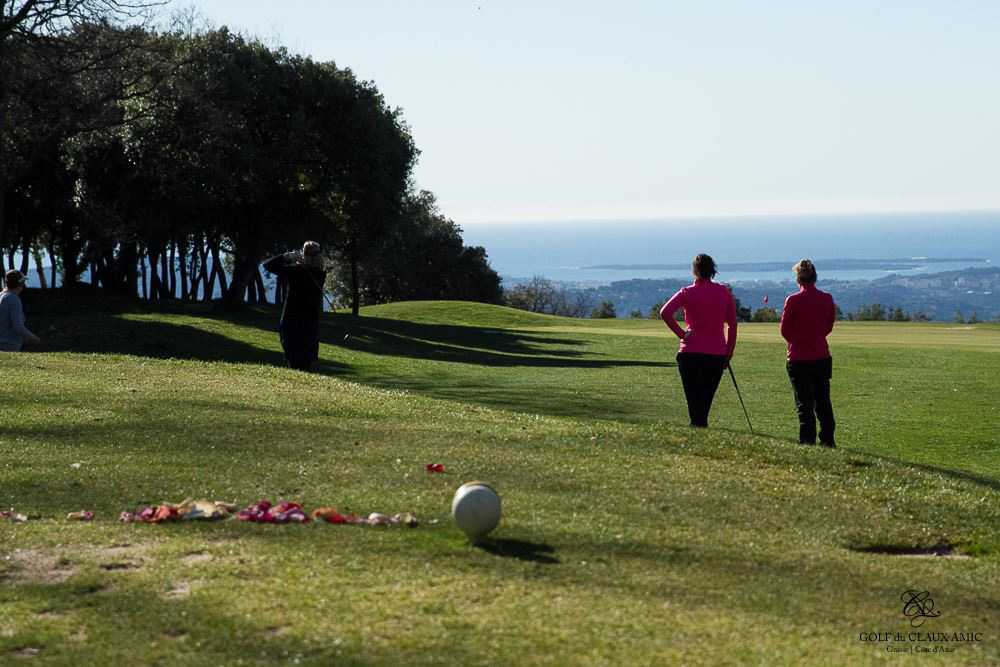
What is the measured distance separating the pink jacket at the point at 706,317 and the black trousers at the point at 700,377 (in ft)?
0.36

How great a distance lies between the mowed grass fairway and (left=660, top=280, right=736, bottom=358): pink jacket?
3.74 feet

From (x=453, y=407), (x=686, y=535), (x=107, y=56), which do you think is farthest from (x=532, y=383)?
(x=686, y=535)

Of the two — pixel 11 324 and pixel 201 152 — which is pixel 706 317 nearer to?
pixel 11 324

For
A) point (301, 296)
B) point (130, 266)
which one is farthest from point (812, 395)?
point (130, 266)

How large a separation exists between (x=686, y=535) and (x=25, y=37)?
90.4 feet

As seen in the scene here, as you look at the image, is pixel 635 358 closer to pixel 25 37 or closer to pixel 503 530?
pixel 25 37

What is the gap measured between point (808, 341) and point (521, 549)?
25.6 ft

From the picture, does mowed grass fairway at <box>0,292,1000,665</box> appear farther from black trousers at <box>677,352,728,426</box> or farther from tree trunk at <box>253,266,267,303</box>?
tree trunk at <box>253,266,267,303</box>

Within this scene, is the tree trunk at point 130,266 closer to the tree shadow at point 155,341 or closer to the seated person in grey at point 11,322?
the tree shadow at point 155,341

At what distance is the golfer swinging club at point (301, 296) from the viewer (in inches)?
787

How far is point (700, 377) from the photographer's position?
15352 millimetres

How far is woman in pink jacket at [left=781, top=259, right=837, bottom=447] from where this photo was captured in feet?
49.2

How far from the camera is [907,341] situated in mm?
45406

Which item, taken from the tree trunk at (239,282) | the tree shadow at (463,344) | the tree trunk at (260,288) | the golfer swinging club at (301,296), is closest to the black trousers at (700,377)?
the golfer swinging club at (301,296)
